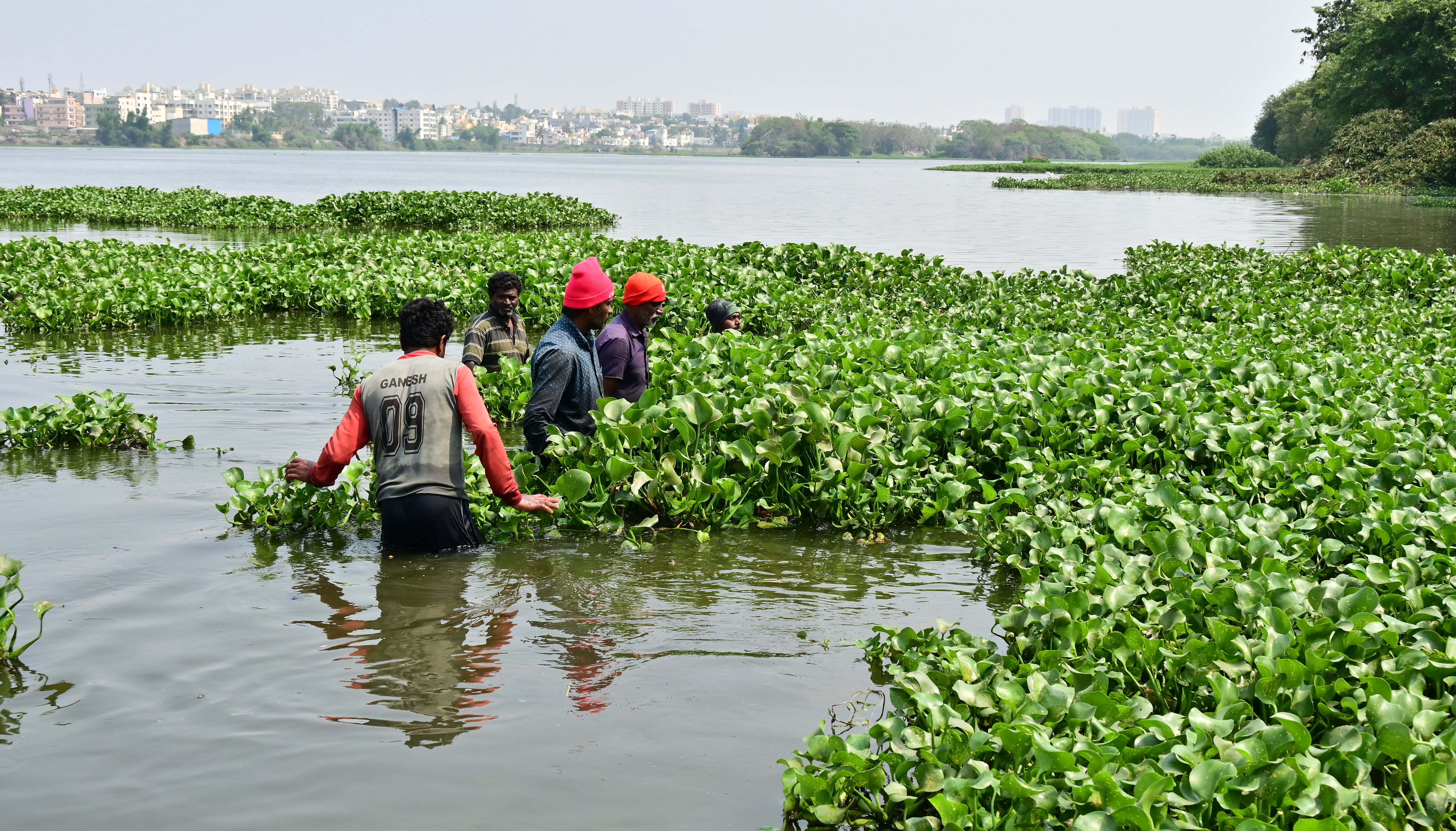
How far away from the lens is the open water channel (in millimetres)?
3957

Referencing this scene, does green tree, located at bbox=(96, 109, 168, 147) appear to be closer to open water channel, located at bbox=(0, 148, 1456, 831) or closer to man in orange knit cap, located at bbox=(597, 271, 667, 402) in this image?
open water channel, located at bbox=(0, 148, 1456, 831)

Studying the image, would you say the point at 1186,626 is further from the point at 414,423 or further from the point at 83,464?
the point at 83,464

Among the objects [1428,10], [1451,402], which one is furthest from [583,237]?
[1428,10]

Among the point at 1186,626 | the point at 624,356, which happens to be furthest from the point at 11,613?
the point at 1186,626

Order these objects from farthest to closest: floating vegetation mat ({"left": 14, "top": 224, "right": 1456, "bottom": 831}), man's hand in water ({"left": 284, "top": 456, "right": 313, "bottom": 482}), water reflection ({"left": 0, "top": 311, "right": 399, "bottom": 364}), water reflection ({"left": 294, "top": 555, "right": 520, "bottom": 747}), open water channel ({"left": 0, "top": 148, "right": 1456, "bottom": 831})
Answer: water reflection ({"left": 0, "top": 311, "right": 399, "bottom": 364}) < man's hand in water ({"left": 284, "top": 456, "right": 313, "bottom": 482}) < water reflection ({"left": 294, "top": 555, "right": 520, "bottom": 747}) < open water channel ({"left": 0, "top": 148, "right": 1456, "bottom": 831}) < floating vegetation mat ({"left": 14, "top": 224, "right": 1456, "bottom": 831})

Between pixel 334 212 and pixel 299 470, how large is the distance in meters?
30.6

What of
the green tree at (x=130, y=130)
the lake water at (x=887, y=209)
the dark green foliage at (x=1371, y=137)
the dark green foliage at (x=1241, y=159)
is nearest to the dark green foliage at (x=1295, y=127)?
the dark green foliage at (x=1241, y=159)

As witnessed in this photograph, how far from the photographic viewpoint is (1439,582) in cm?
501

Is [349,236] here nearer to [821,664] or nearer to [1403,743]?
[821,664]

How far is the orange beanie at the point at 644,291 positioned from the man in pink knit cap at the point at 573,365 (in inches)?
6.4

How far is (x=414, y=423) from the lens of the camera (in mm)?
5461

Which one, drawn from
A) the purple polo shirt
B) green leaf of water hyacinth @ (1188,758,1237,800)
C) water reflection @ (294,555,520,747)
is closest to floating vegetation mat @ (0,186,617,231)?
the purple polo shirt

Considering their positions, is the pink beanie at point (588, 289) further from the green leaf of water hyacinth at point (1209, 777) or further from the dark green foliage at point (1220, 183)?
the dark green foliage at point (1220, 183)

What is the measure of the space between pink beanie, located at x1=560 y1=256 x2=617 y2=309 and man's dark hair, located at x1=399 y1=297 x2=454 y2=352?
2.97ft
